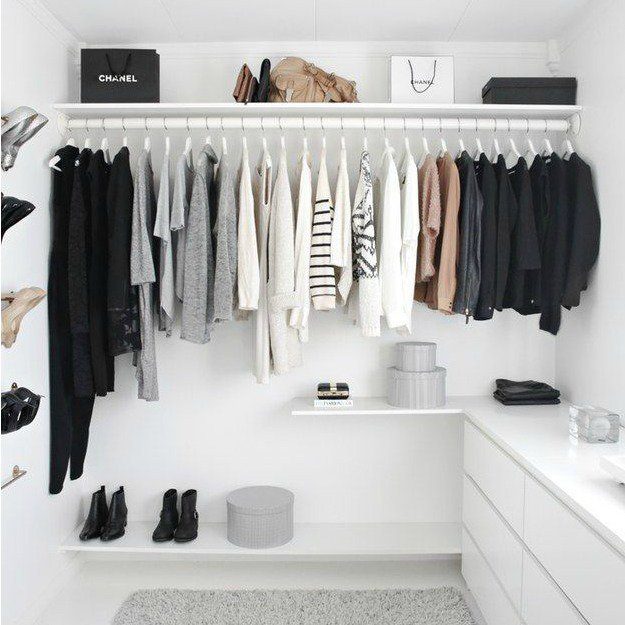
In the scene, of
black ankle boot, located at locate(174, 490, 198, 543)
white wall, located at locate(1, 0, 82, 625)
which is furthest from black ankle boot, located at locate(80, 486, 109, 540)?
black ankle boot, located at locate(174, 490, 198, 543)

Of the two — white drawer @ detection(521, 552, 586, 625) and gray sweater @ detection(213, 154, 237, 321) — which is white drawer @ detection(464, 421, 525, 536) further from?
gray sweater @ detection(213, 154, 237, 321)

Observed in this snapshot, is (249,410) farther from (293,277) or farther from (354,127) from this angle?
(354,127)

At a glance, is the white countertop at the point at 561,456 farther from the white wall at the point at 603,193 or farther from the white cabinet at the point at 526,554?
the white wall at the point at 603,193

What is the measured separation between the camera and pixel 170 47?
3.01 m

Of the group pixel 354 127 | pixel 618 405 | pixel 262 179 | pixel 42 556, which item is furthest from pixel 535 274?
pixel 42 556

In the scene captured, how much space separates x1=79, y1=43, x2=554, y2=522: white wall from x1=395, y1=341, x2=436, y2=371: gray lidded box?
26 cm

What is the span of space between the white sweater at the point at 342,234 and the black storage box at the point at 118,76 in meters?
0.92

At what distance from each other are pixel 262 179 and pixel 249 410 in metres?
1.17

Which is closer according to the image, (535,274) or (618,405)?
(618,405)

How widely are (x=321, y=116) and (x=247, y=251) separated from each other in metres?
0.76

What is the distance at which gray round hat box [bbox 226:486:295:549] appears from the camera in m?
2.81

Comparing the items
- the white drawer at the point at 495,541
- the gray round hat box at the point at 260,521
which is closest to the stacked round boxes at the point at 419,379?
the white drawer at the point at 495,541

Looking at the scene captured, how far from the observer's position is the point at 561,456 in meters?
1.98

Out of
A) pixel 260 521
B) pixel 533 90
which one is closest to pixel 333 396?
pixel 260 521
